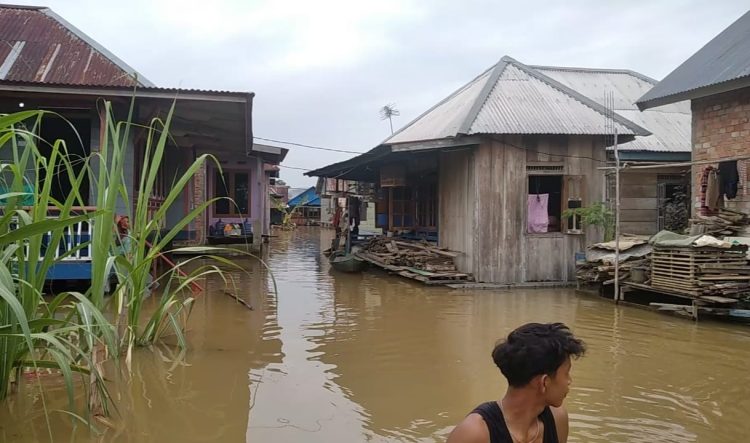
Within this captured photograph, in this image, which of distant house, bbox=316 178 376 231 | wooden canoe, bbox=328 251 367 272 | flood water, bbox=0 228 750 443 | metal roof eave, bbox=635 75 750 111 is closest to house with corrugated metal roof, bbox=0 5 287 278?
flood water, bbox=0 228 750 443

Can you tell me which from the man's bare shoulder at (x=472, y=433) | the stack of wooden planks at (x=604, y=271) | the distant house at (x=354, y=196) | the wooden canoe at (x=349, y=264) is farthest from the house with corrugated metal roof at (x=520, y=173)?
the man's bare shoulder at (x=472, y=433)

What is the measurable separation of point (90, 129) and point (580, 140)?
912 centimetres

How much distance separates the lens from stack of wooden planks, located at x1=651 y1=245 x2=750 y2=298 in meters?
8.16

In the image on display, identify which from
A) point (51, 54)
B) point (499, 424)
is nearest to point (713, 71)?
point (499, 424)

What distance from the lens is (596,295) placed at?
10750 millimetres

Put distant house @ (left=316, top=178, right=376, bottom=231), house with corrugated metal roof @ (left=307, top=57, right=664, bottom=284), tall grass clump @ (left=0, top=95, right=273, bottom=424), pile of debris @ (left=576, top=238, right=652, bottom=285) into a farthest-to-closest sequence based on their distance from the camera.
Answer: distant house @ (left=316, top=178, right=376, bottom=231) → house with corrugated metal roof @ (left=307, top=57, right=664, bottom=284) → pile of debris @ (left=576, top=238, right=652, bottom=285) → tall grass clump @ (left=0, top=95, right=273, bottom=424)

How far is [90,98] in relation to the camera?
9078 millimetres

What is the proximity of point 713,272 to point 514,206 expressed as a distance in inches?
165

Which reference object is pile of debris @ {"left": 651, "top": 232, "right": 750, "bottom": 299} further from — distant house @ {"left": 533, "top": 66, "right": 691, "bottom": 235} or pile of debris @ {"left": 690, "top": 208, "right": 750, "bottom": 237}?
distant house @ {"left": 533, "top": 66, "right": 691, "bottom": 235}

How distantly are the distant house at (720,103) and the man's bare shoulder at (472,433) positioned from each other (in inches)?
336

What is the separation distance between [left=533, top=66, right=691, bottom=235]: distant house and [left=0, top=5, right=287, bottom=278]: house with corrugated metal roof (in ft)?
26.5

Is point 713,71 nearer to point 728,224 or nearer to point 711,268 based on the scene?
point 728,224

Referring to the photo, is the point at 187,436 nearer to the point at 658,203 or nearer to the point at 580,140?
the point at 580,140

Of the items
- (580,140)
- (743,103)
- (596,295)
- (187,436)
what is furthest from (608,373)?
(580,140)
